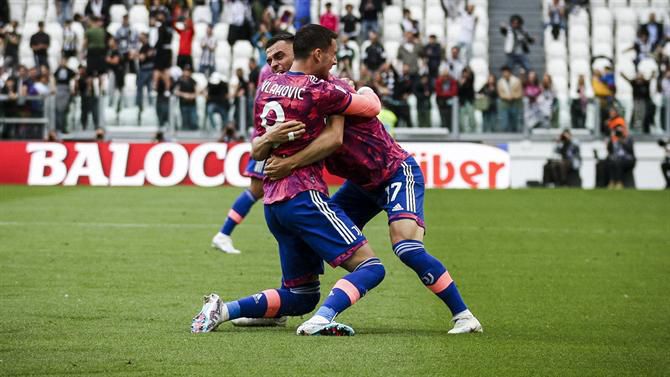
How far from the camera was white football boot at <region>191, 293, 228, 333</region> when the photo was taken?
8359 mm

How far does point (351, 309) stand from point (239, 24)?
2460 centimetres

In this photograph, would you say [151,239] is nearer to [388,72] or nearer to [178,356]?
[178,356]

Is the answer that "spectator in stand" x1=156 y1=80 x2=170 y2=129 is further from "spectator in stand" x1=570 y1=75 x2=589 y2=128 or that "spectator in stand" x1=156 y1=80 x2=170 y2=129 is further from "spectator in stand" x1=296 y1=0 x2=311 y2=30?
"spectator in stand" x1=570 y1=75 x2=589 y2=128

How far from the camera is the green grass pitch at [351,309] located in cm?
725

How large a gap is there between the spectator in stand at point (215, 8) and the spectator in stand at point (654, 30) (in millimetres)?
11373

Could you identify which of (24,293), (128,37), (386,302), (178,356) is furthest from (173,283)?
→ (128,37)

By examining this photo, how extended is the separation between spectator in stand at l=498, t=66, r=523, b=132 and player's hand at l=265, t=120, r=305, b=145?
2257 centimetres

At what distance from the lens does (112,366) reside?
274 inches

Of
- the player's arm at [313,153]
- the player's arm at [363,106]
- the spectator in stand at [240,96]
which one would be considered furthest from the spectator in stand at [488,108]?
the player's arm at [313,153]

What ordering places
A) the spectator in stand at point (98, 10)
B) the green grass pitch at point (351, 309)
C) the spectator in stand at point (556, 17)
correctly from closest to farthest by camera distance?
the green grass pitch at point (351, 309) → the spectator in stand at point (98, 10) → the spectator in stand at point (556, 17)

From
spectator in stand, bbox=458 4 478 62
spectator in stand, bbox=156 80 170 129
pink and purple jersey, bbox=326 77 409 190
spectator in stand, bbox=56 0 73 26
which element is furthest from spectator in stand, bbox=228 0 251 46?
pink and purple jersey, bbox=326 77 409 190

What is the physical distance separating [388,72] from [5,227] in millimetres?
14138

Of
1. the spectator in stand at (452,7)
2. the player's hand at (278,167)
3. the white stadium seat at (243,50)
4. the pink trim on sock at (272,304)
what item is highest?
the spectator in stand at (452,7)

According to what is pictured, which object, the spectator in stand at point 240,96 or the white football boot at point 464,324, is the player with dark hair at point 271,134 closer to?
the white football boot at point 464,324
